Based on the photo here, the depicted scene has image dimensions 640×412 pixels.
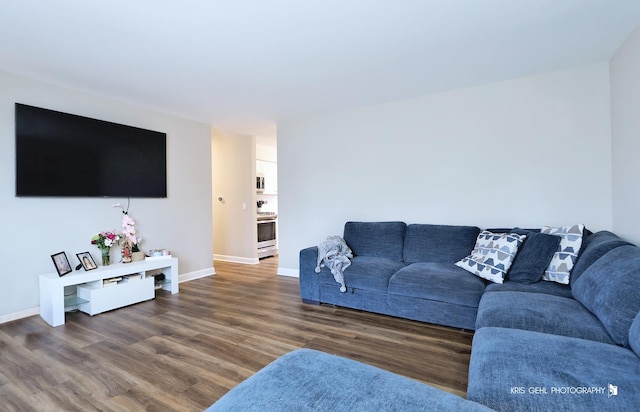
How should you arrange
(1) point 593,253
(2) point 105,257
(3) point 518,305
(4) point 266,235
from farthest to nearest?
(4) point 266,235, (2) point 105,257, (1) point 593,253, (3) point 518,305

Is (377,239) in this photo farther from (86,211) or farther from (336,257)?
(86,211)

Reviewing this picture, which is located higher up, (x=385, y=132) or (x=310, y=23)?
(x=310, y=23)

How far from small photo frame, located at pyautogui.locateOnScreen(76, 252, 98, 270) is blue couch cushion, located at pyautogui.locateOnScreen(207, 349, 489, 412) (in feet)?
10.5

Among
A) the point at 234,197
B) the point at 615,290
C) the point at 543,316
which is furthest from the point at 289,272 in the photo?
the point at 615,290

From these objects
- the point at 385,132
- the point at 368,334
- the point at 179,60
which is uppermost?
the point at 179,60

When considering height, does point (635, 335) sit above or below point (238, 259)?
above

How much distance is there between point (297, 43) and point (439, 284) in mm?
2412

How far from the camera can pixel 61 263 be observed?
3311mm

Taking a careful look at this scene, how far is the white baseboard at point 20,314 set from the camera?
121 inches

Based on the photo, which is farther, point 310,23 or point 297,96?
point 297,96

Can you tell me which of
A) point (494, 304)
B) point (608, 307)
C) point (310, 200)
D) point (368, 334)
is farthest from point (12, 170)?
point (608, 307)

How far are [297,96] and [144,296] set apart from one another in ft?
9.93

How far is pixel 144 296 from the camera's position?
373 cm

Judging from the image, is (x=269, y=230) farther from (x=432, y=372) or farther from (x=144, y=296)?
(x=432, y=372)
